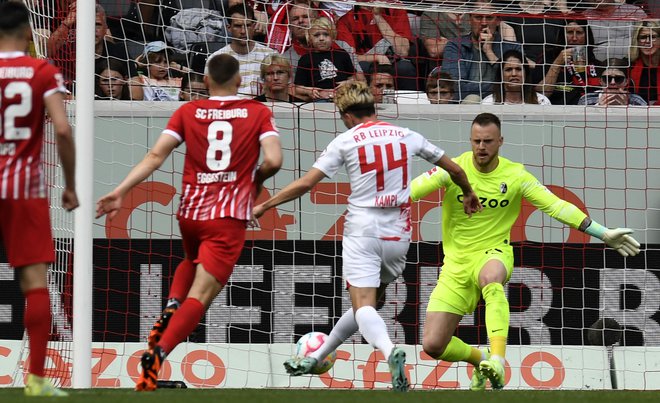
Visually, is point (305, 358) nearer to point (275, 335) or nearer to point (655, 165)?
point (275, 335)

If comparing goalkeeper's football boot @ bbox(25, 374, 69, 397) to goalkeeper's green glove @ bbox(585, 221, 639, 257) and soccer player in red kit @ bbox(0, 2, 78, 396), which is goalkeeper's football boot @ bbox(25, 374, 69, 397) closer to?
soccer player in red kit @ bbox(0, 2, 78, 396)

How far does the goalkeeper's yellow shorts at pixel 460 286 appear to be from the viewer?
29.4 feet

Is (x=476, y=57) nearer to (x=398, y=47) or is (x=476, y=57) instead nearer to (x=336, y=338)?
(x=398, y=47)

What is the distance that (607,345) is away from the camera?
10.7 m

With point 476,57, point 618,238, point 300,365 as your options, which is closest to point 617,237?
point 618,238

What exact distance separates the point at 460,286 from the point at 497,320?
56cm

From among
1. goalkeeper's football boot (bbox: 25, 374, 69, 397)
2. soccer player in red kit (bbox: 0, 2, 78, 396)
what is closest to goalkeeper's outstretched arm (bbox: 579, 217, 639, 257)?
soccer player in red kit (bbox: 0, 2, 78, 396)

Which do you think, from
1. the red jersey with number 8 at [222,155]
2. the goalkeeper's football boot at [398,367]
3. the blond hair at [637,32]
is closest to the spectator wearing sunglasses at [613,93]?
the blond hair at [637,32]

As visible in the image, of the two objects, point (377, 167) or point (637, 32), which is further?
point (637, 32)

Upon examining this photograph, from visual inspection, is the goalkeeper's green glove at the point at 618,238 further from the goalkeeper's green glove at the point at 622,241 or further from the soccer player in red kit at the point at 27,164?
the soccer player in red kit at the point at 27,164

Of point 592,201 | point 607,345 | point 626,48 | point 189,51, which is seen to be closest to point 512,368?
point 607,345

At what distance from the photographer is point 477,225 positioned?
8992 millimetres

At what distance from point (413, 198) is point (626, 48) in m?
3.52

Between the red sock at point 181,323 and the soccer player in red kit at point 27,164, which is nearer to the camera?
the soccer player in red kit at point 27,164
